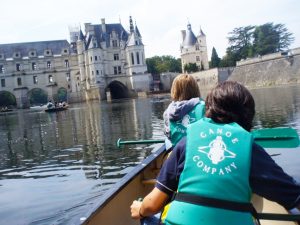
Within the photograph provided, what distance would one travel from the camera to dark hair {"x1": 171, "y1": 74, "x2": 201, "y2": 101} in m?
3.99

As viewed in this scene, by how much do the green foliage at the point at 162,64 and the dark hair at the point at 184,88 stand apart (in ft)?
303

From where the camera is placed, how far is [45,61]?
8925 centimetres

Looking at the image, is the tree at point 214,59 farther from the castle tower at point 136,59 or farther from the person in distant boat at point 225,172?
the person in distant boat at point 225,172

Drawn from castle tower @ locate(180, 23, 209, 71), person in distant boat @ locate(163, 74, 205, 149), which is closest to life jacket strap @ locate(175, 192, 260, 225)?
person in distant boat @ locate(163, 74, 205, 149)

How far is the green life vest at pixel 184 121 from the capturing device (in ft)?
14.1

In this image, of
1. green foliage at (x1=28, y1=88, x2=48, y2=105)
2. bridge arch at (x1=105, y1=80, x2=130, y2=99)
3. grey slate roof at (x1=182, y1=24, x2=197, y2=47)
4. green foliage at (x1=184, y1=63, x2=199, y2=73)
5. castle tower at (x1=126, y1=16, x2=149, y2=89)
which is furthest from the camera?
green foliage at (x1=28, y1=88, x2=48, y2=105)

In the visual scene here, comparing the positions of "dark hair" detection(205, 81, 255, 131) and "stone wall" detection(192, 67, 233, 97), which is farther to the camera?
"stone wall" detection(192, 67, 233, 97)

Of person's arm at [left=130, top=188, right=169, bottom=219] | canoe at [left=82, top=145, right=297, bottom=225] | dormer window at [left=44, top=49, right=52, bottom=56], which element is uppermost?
dormer window at [left=44, top=49, right=52, bottom=56]

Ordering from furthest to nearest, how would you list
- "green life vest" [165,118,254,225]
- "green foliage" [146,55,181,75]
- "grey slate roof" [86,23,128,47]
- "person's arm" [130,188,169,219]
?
"green foliage" [146,55,181,75] < "grey slate roof" [86,23,128,47] < "person's arm" [130,188,169,219] < "green life vest" [165,118,254,225]

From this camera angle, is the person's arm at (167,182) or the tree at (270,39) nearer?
the person's arm at (167,182)

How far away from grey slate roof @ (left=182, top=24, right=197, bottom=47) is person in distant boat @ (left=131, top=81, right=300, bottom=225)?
98231mm

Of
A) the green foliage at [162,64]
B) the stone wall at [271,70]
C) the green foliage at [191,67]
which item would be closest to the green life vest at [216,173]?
the stone wall at [271,70]

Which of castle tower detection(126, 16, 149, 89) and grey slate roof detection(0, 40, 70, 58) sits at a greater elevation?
grey slate roof detection(0, 40, 70, 58)

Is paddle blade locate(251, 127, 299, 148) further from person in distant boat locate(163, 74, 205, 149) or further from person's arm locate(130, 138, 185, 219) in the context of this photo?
person's arm locate(130, 138, 185, 219)
